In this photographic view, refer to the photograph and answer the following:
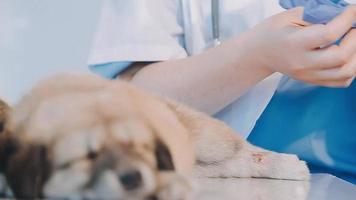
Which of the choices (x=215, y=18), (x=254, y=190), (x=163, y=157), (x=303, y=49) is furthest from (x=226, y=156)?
(x=215, y=18)

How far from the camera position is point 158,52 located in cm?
70

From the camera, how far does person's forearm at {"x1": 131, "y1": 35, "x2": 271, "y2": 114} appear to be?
64cm

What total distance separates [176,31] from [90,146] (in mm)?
571

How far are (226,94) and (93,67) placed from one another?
155 mm

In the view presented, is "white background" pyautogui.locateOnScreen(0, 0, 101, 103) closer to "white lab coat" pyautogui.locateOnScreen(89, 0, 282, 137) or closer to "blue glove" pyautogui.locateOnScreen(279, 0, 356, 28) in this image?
"white lab coat" pyautogui.locateOnScreen(89, 0, 282, 137)

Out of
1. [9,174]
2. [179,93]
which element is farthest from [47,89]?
[179,93]

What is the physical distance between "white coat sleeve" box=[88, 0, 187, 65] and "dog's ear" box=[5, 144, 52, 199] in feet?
1.48

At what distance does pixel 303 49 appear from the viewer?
1.94 ft

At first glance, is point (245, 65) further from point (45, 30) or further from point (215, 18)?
point (45, 30)

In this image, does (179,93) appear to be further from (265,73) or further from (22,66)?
(22,66)

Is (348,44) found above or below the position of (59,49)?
above

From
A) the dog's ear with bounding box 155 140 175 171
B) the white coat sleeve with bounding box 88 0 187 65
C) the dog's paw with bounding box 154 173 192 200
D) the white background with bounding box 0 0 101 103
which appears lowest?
the white background with bounding box 0 0 101 103

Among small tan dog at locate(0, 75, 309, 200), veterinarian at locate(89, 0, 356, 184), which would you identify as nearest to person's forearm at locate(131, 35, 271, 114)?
veterinarian at locate(89, 0, 356, 184)

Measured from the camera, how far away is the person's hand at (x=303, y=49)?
560 millimetres
